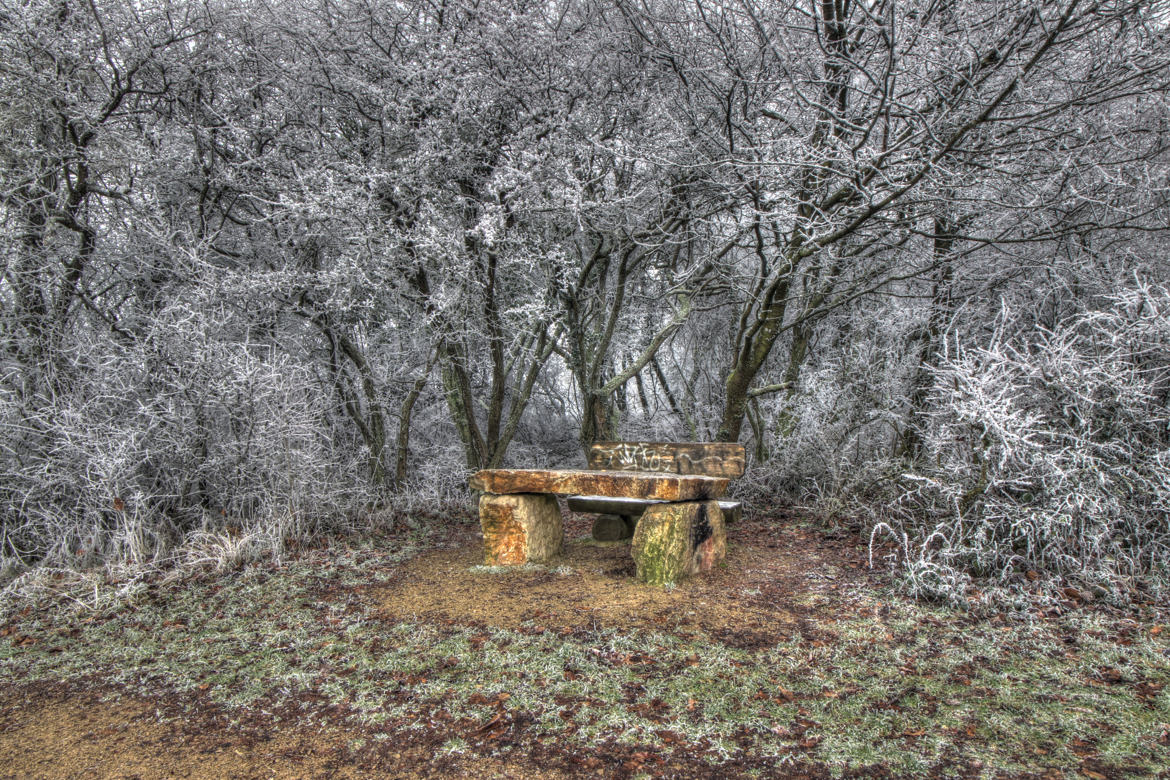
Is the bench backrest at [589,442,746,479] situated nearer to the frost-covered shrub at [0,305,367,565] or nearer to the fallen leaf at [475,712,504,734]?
the frost-covered shrub at [0,305,367,565]

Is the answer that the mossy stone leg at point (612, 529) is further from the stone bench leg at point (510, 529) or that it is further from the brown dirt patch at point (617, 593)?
the stone bench leg at point (510, 529)

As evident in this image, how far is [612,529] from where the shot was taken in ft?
17.6

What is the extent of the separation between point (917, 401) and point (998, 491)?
6.26ft

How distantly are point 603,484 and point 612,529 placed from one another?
114 cm

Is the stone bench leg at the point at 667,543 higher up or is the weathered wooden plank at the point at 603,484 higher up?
the weathered wooden plank at the point at 603,484

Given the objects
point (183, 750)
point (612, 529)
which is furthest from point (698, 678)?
point (612, 529)

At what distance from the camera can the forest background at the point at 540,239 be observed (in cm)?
399

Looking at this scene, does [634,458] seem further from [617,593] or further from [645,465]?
[617,593]

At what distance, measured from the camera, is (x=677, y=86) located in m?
5.43

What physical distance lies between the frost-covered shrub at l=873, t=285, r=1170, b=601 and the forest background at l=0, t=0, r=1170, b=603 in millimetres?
25

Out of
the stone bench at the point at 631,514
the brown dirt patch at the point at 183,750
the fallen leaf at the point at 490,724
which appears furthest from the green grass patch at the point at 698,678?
the stone bench at the point at 631,514

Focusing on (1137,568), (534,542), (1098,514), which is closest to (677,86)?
(534,542)

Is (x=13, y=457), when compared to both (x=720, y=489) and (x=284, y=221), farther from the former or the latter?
(x=720, y=489)

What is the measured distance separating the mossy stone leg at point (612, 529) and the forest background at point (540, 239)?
5.23 feet
